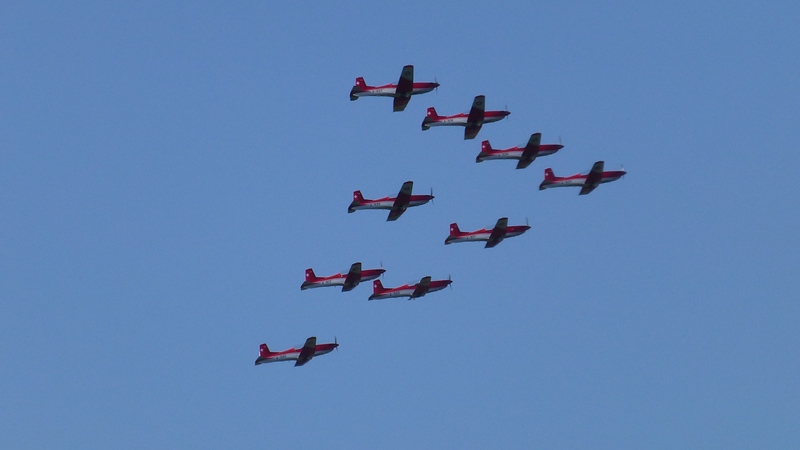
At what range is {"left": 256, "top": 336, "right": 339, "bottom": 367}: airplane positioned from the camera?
452ft

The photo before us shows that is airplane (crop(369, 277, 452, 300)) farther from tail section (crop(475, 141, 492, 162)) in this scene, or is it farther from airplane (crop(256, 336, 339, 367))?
tail section (crop(475, 141, 492, 162))

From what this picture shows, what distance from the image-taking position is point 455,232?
458ft

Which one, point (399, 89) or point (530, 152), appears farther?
point (530, 152)

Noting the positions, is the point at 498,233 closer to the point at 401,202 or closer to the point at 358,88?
the point at 401,202

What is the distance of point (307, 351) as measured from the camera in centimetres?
13788

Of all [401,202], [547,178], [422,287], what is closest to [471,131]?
[401,202]

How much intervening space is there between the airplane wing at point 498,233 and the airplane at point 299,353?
20.2 meters

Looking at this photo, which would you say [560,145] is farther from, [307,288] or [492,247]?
[307,288]

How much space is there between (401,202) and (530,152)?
14545 mm

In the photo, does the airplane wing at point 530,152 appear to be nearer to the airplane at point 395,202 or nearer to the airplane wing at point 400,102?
the airplane at point 395,202

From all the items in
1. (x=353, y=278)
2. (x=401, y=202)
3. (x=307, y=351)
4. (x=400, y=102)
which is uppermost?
(x=400, y=102)

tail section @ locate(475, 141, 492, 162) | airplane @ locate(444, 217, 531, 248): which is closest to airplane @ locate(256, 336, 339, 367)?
airplane @ locate(444, 217, 531, 248)

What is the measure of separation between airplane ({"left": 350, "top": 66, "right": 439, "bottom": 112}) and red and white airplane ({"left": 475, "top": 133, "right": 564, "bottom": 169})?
11298 mm

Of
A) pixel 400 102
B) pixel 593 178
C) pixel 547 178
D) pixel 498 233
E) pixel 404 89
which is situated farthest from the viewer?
pixel 547 178
